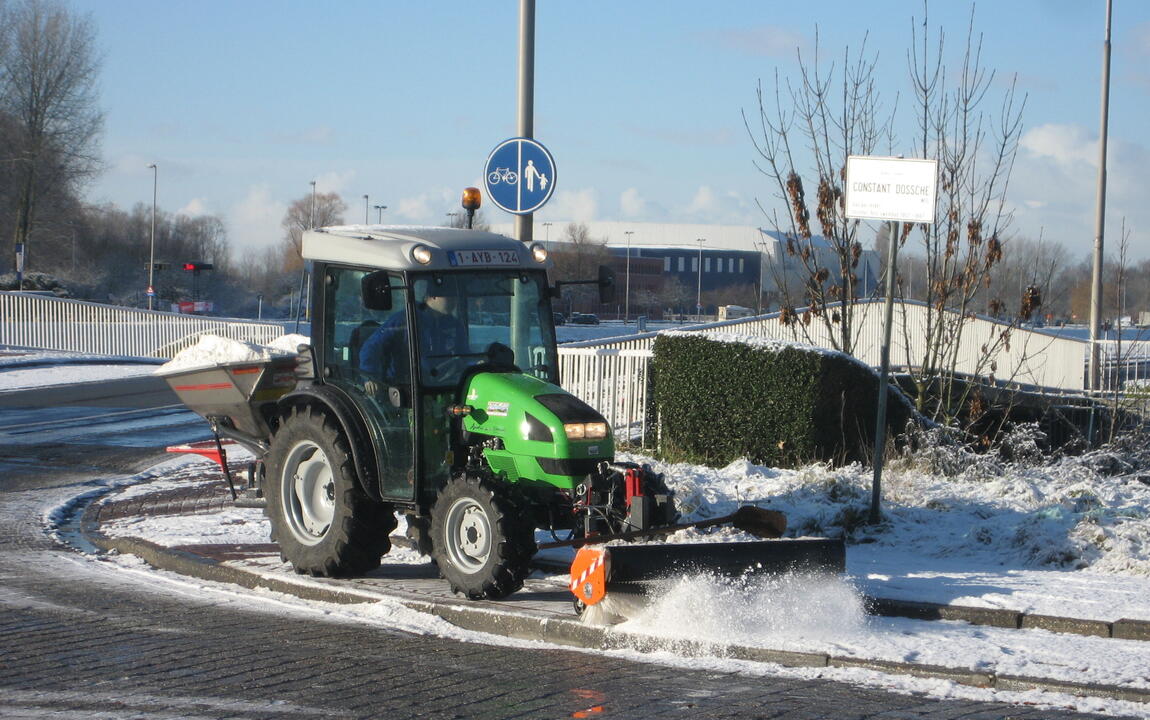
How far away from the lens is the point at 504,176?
10531mm

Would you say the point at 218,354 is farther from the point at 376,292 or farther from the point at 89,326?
the point at 89,326

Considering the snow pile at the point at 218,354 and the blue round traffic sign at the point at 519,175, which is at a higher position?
the blue round traffic sign at the point at 519,175

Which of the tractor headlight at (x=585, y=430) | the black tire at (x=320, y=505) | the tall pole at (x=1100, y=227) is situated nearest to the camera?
the tractor headlight at (x=585, y=430)

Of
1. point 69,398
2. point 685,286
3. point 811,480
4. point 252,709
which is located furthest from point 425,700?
point 685,286

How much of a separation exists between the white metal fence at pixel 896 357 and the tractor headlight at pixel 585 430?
687 cm

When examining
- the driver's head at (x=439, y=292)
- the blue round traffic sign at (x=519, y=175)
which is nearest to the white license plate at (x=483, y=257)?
the driver's head at (x=439, y=292)

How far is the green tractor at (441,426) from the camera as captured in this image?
7.32 m

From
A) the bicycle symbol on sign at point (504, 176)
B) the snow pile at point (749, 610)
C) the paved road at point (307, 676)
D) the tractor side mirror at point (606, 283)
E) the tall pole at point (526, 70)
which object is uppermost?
the tall pole at point (526, 70)

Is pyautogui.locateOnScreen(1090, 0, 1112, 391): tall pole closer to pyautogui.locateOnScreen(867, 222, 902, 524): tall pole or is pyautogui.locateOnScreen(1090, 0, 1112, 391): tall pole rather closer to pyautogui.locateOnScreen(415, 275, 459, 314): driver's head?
pyautogui.locateOnScreen(867, 222, 902, 524): tall pole

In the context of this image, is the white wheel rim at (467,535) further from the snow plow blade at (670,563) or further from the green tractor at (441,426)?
the snow plow blade at (670,563)

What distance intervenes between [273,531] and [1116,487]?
23.4 ft

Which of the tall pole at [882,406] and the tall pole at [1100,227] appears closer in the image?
the tall pole at [882,406]

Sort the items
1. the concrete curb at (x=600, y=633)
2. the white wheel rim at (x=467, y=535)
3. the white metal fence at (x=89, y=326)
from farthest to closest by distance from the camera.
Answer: the white metal fence at (x=89, y=326)
the white wheel rim at (x=467, y=535)
the concrete curb at (x=600, y=633)

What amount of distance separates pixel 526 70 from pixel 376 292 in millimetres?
4477
